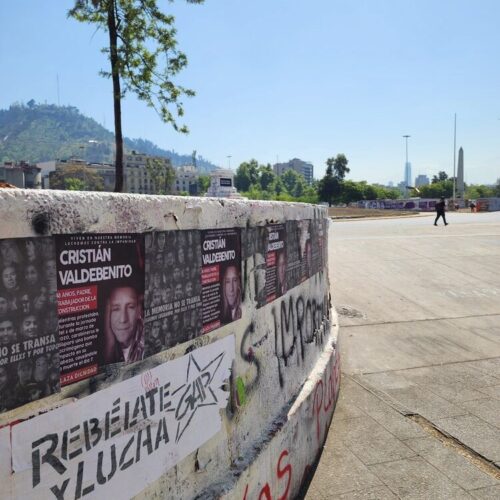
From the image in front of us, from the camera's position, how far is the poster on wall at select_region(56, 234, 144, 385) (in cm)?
183

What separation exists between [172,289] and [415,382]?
5.32 m

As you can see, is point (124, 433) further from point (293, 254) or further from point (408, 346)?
point (408, 346)

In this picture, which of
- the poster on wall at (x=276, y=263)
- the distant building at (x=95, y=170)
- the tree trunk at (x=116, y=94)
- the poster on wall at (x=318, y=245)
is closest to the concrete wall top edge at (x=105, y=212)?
the poster on wall at (x=276, y=263)

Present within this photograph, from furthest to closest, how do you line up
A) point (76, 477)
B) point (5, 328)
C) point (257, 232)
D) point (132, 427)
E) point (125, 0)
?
point (125, 0)
point (257, 232)
point (132, 427)
point (76, 477)
point (5, 328)

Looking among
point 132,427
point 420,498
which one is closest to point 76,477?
point 132,427

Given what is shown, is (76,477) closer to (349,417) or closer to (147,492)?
(147,492)

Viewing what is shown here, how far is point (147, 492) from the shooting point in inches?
89.0

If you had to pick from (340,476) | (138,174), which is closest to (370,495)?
(340,476)

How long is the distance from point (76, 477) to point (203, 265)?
1.24m

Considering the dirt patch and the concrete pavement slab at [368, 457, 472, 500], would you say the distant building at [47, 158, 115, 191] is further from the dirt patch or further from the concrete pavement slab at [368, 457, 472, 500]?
the concrete pavement slab at [368, 457, 472, 500]

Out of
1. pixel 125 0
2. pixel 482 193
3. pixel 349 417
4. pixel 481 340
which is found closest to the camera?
pixel 349 417

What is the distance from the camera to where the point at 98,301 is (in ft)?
6.46

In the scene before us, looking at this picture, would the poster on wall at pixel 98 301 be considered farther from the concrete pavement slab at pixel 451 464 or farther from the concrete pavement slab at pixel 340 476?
the concrete pavement slab at pixel 451 464

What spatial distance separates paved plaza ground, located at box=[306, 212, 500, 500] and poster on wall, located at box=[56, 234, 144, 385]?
8.86 feet
